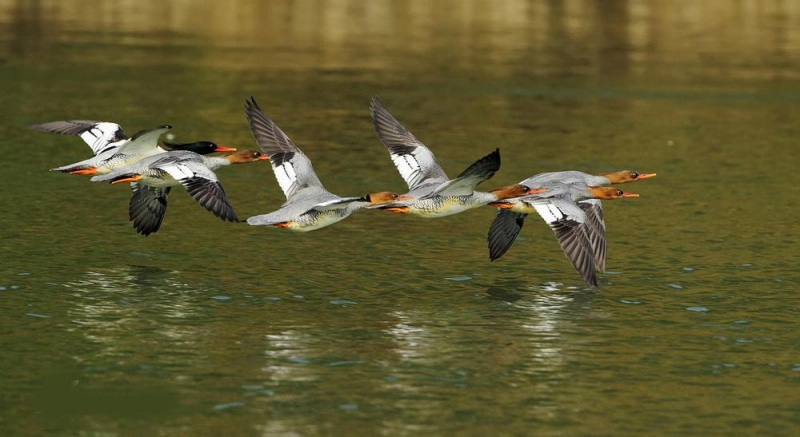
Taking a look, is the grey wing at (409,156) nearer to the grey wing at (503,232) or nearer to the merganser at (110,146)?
the grey wing at (503,232)

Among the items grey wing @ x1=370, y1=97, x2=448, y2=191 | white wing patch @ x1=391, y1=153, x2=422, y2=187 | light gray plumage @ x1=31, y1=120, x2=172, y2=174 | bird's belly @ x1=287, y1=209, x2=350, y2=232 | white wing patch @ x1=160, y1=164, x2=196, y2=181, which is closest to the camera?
bird's belly @ x1=287, y1=209, x2=350, y2=232

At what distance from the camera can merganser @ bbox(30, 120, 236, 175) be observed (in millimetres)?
20109

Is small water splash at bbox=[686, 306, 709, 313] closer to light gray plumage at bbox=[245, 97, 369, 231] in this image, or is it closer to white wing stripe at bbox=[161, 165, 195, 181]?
light gray plumage at bbox=[245, 97, 369, 231]

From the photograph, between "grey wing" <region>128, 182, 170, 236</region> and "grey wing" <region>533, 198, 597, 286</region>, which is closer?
"grey wing" <region>533, 198, 597, 286</region>

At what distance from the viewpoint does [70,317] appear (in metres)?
16.8

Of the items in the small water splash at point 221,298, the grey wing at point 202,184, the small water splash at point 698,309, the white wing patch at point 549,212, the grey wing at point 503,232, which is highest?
the grey wing at point 202,184

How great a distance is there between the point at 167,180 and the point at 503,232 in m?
4.29

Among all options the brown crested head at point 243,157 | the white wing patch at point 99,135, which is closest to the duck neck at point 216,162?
the brown crested head at point 243,157

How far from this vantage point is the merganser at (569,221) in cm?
1828

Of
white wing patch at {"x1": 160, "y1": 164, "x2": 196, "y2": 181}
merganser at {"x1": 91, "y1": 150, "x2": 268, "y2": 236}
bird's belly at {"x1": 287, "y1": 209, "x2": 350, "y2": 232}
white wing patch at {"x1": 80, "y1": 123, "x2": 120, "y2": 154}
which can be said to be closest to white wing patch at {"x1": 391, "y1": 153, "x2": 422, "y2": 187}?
bird's belly at {"x1": 287, "y1": 209, "x2": 350, "y2": 232}

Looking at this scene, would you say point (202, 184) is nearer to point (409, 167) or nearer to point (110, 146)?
point (409, 167)

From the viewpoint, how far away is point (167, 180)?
1942cm

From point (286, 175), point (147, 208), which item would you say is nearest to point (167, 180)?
point (147, 208)

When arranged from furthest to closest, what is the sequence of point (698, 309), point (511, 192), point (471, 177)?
point (511, 192) < point (698, 309) < point (471, 177)
